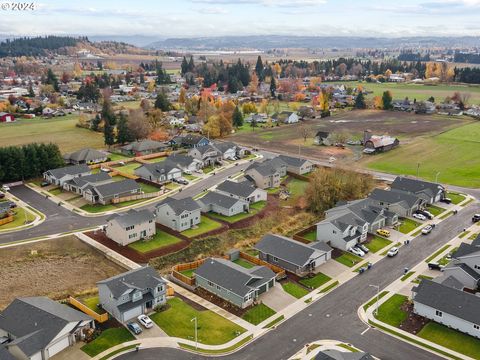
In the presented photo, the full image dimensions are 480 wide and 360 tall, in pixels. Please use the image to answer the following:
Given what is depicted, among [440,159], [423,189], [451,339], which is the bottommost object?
[451,339]

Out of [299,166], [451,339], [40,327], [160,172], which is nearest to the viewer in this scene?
[40,327]

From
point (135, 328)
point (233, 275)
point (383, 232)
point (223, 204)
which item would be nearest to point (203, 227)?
point (223, 204)

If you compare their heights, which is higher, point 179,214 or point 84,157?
point 84,157

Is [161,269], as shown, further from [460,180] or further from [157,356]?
[460,180]

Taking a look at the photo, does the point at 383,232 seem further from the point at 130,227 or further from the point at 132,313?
the point at 132,313

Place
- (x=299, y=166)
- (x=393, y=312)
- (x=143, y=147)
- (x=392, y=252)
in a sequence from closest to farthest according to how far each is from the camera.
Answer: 1. (x=393, y=312)
2. (x=392, y=252)
3. (x=299, y=166)
4. (x=143, y=147)

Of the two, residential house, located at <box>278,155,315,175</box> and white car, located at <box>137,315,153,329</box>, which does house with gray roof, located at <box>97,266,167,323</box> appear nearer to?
white car, located at <box>137,315,153,329</box>
